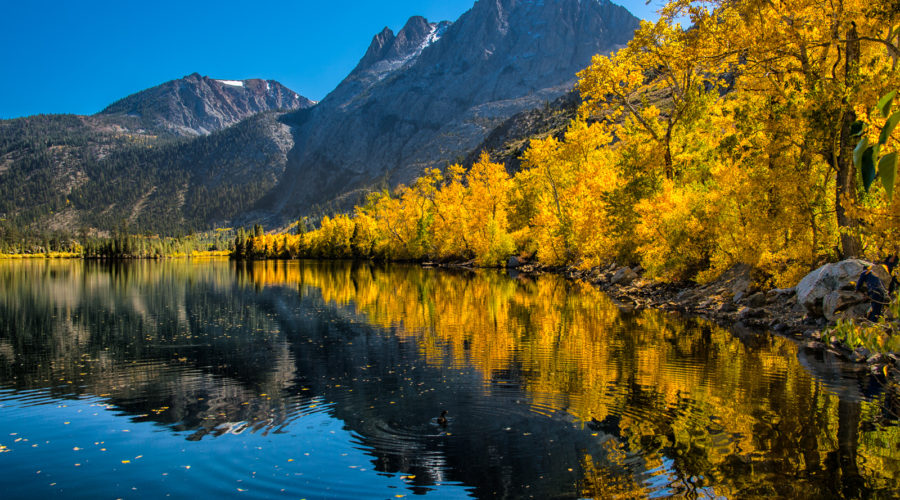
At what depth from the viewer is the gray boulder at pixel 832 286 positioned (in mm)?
19828

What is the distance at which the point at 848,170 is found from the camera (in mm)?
20984

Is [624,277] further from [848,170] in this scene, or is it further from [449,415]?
[449,415]

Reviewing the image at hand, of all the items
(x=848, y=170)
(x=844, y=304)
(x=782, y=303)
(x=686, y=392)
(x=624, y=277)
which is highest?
(x=848, y=170)

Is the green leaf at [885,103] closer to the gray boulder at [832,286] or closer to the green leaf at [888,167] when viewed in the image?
the green leaf at [888,167]

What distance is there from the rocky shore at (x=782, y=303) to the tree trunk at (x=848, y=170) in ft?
4.39

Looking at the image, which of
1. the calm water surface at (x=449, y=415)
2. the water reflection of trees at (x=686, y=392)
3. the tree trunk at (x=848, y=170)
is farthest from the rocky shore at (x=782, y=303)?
the water reflection of trees at (x=686, y=392)

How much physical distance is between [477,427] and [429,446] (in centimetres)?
143

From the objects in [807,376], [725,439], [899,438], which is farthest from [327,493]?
[807,376]

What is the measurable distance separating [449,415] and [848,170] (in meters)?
17.8

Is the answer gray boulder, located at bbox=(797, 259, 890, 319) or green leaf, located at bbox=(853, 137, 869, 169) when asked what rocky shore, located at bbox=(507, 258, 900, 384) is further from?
green leaf, located at bbox=(853, 137, 869, 169)

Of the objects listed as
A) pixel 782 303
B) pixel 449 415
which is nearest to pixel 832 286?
pixel 782 303

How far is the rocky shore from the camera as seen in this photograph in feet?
62.5

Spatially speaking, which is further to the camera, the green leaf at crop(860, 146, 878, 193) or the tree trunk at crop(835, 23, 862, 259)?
the tree trunk at crop(835, 23, 862, 259)

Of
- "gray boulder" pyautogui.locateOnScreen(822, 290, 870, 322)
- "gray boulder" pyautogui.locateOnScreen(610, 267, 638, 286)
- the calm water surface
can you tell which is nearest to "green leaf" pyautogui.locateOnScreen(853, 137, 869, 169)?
the calm water surface
